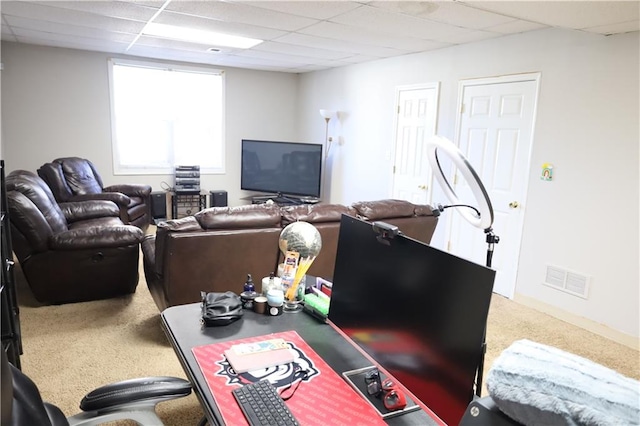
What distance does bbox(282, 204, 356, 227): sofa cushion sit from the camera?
112 inches

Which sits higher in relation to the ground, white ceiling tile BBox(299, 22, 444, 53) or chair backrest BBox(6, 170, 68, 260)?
white ceiling tile BBox(299, 22, 444, 53)

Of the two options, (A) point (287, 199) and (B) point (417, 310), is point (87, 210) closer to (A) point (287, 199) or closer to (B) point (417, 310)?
(A) point (287, 199)

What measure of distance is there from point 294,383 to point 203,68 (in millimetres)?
6325

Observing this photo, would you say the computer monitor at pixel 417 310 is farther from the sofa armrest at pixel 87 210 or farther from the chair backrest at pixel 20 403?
the sofa armrest at pixel 87 210

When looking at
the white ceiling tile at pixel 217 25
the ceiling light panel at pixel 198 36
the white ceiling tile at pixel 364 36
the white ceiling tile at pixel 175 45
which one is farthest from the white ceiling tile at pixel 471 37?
the white ceiling tile at pixel 175 45

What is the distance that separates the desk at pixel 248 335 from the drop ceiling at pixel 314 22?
8.05 ft

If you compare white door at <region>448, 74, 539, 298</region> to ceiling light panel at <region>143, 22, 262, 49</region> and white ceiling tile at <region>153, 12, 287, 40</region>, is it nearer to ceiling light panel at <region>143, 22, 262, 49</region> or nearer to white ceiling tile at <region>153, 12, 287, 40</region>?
white ceiling tile at <region>153, 12, 287, 40</region>

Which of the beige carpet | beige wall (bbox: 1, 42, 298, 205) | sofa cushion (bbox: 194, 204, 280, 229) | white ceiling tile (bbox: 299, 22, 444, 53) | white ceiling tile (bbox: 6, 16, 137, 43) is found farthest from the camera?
beige wall (bbox: 1, 42, 298, 205)

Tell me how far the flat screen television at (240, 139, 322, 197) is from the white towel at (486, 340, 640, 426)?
5758mm

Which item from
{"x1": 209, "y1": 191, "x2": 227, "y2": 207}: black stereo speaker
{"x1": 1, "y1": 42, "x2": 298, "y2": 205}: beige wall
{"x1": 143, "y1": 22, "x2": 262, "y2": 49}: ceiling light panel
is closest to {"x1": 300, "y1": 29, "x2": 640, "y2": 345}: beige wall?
{"x1": 143, "y1": 22, "x2": 262, "y2": 49}: ceiling light panel

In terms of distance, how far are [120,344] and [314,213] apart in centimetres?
158

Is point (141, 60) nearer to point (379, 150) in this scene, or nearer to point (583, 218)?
point (379, 150)

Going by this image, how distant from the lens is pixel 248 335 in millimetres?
1514

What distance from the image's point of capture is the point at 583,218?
11.1ft
